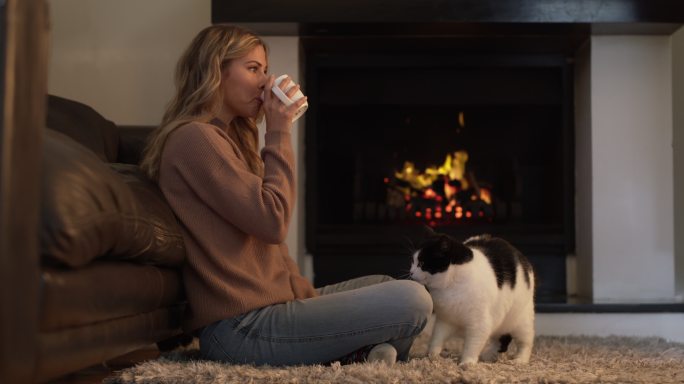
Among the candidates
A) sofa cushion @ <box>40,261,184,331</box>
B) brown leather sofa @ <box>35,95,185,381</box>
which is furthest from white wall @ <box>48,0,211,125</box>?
sofa cushion @ <box>40,261,184,331</box>

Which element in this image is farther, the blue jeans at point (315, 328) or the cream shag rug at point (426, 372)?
the blue jeans at point (315, 328)

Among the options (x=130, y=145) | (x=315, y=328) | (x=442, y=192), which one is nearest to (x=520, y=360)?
(x=315, y=328)

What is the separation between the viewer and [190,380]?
4.75 ft

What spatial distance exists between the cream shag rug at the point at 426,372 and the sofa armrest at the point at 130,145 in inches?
28.8

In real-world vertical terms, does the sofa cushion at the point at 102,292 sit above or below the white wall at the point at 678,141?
below

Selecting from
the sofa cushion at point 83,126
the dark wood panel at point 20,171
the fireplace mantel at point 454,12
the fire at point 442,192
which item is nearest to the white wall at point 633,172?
the fireplace mantel at point 454,12

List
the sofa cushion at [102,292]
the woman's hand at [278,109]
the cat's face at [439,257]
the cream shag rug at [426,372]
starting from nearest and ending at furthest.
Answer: the sofa cushion at [102,292] → the cream shag rug at [426,372] → the woman's hand at [278,109] → the cat's face at [439,257]

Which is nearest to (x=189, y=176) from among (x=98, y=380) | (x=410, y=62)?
(x=98, y=380)

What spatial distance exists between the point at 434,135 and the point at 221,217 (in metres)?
1.91

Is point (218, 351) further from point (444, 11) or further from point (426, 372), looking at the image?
point (444, 11)

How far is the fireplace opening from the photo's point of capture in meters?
3.17

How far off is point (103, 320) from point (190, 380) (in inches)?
11.0

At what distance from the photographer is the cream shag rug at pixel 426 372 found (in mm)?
1446

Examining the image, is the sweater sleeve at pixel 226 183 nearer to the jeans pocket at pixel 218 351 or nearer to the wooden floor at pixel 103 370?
the jeans pocket at pixel 218 351
